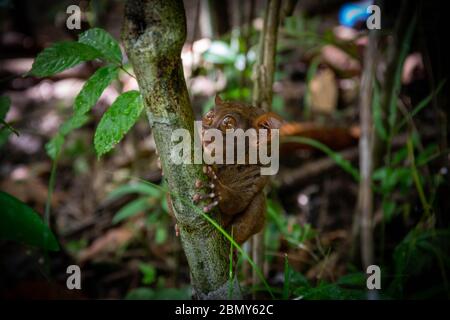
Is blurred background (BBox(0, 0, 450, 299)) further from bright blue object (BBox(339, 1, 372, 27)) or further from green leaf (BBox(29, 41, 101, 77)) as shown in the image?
green leaf (BBox(29, 41, 101, 77))

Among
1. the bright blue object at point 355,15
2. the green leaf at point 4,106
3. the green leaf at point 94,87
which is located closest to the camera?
the green leaf at point 94,87

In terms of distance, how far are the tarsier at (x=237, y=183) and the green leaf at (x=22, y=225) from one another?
691 millimetres

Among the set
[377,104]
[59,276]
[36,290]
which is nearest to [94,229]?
[59,276]

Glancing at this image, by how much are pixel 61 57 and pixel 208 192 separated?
802 millimetres

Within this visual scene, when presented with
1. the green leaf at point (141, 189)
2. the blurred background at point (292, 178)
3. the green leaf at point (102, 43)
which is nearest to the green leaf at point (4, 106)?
the blurred background at point (292, 178)

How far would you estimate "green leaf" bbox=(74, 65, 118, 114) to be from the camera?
1642 mm

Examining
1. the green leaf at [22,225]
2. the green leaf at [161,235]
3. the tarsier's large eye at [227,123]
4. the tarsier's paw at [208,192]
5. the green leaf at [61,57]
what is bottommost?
the green leaf at [161,235]

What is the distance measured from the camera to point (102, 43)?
1.69m

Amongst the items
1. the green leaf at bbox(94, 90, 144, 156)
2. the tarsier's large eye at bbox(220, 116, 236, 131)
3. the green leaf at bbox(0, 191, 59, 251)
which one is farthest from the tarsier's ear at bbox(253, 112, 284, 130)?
the green leaf at bbox(0, 191, 59, 251)

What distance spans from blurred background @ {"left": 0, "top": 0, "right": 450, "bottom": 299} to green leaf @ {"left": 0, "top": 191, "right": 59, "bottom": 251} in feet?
1.18

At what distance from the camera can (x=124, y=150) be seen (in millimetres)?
5191

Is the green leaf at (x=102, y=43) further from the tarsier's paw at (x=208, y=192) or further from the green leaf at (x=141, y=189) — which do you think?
the green leaf at (x=141, y=189)

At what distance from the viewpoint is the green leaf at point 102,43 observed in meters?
1.67
